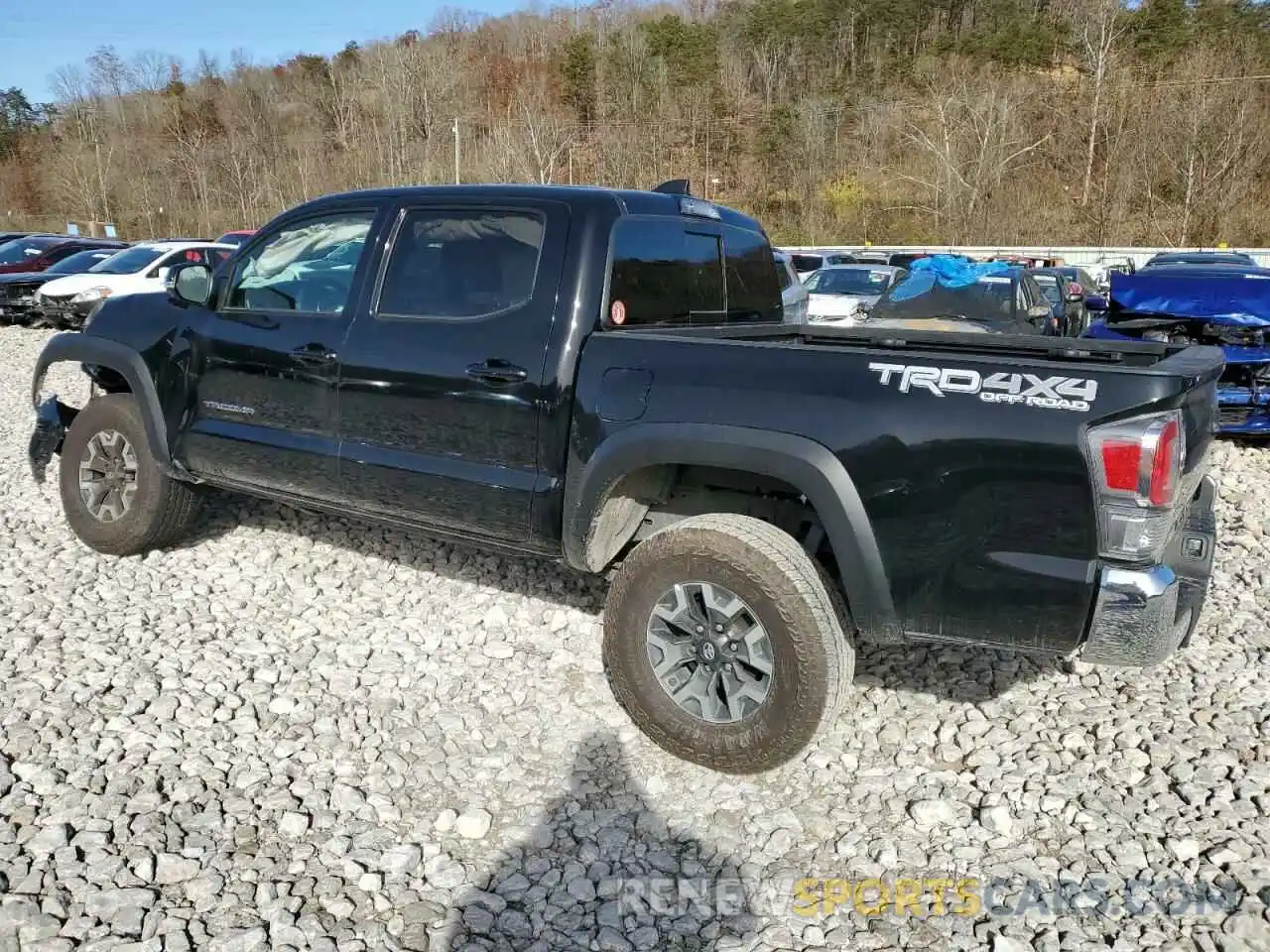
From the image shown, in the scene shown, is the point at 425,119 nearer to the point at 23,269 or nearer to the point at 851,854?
the point at 23,269

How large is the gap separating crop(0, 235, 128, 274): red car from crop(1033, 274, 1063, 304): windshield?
721 inches

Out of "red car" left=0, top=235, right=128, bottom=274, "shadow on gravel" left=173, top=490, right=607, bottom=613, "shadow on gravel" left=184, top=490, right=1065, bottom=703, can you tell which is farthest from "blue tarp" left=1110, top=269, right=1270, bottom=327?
"red car" left=0, top=235, right=128, bottom=274

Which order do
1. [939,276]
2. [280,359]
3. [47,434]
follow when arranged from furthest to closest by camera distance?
[939,276] < [47,434] < [280,359]

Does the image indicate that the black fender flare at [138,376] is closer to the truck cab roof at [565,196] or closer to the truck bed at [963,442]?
the truck cab roof at [565,196]

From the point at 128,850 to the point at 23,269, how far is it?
66.8 ft

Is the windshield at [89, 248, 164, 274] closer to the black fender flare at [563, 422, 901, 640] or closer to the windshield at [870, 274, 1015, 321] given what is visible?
the windshield at [870, 274, 1015, 321]

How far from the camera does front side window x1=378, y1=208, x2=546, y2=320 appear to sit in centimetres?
381

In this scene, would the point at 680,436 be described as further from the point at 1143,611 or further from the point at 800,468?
the point at 1143,611

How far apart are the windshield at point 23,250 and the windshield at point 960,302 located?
713 inches

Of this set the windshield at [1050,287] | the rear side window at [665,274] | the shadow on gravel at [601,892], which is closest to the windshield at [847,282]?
the windshield at [1050,287]

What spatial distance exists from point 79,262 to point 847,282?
47.1 ft

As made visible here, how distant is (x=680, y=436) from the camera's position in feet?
10.7

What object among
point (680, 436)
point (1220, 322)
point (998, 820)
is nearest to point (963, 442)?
point (680, 436)

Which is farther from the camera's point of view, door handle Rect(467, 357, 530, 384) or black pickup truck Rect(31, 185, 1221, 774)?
door handle Rect(467, 357, 530, 384)
